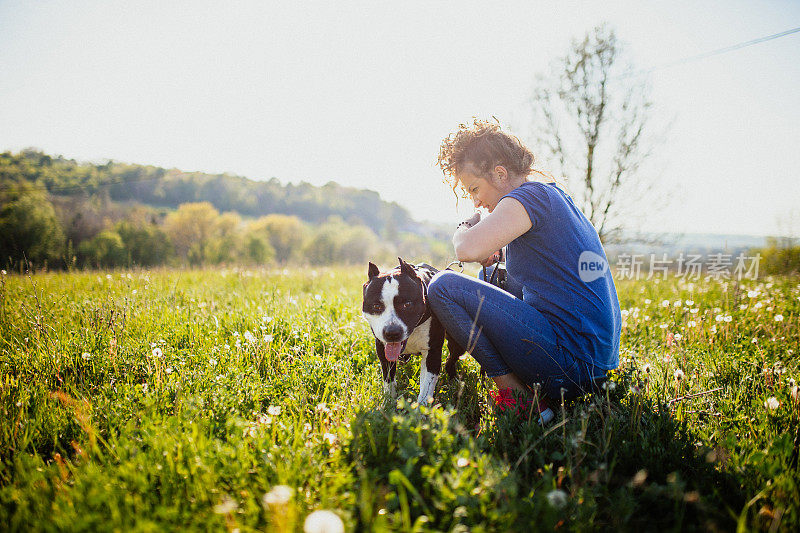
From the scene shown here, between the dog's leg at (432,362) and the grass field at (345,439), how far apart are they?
0.18 metres

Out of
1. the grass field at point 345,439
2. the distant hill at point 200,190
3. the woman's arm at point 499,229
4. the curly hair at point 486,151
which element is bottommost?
the grass field at point 345,439

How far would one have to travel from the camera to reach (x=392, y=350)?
2.86 m

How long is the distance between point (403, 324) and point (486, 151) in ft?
4.84

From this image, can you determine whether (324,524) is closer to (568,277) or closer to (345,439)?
(345,439)

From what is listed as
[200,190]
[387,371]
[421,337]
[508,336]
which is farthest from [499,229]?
[200,190]

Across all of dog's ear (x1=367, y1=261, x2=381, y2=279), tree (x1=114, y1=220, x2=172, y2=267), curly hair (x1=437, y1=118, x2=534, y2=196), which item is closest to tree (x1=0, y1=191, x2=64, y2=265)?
tree (x1=114, y1=220, x2=172, y2=267)

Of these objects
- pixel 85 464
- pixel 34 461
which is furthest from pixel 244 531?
pixel 34 461

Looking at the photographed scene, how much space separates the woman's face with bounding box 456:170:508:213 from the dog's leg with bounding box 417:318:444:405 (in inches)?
41.7

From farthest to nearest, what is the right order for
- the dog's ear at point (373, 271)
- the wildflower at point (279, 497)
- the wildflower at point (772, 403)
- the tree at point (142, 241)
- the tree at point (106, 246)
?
1. the tree at point (142, 241)
2. the tree at point (106, 246)
3. the dog's ear at point (373, 271)
4. the wildflower at point (772, 403)
5. the wildflower at point (279, 497)

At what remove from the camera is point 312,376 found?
2834 millimetres

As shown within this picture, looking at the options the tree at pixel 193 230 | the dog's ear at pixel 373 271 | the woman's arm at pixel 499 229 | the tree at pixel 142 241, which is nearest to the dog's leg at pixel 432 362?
the dog's ear at pixel 373 271

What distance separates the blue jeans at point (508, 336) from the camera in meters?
2.56

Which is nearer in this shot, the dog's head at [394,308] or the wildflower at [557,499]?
the wildflower at [557,499]

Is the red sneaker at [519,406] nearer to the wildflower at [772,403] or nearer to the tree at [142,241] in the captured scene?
the wildflower at [772,403]
